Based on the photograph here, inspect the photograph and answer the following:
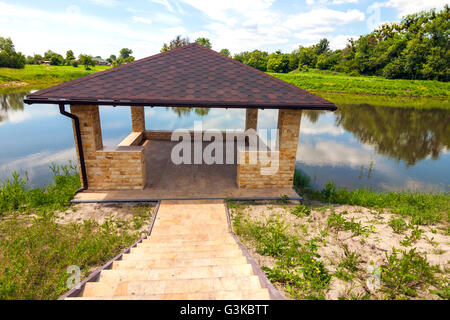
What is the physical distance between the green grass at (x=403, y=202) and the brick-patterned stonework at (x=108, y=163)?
19.4 ft

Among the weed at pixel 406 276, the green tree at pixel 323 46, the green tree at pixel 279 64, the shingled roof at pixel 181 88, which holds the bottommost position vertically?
the weed at pixel 406 276

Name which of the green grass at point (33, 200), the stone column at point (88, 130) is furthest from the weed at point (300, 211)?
the green grass at point (33, 200)

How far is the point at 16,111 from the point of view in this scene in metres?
23.2

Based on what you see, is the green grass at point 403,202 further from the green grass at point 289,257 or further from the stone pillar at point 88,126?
the stone pillar at point 88,126

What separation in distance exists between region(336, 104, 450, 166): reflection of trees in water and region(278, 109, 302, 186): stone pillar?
9041 mm

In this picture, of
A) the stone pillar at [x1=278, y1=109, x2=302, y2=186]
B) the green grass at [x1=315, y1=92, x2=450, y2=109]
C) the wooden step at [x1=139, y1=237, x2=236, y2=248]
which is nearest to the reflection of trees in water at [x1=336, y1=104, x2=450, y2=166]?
the green grass at [x1=315, y1=92, x2=450, y2=109]

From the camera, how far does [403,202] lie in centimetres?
784

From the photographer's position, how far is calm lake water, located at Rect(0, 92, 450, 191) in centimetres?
1087

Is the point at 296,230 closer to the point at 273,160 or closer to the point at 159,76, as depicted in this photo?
the point at 273,160

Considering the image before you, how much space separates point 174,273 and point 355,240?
162 inches

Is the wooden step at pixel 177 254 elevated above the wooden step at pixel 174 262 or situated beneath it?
situated beneath

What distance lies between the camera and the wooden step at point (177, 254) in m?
4.22

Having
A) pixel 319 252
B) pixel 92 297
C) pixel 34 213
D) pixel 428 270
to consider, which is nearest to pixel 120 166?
pixel 34 213

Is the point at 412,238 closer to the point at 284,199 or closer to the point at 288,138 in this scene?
the point at 284,199
